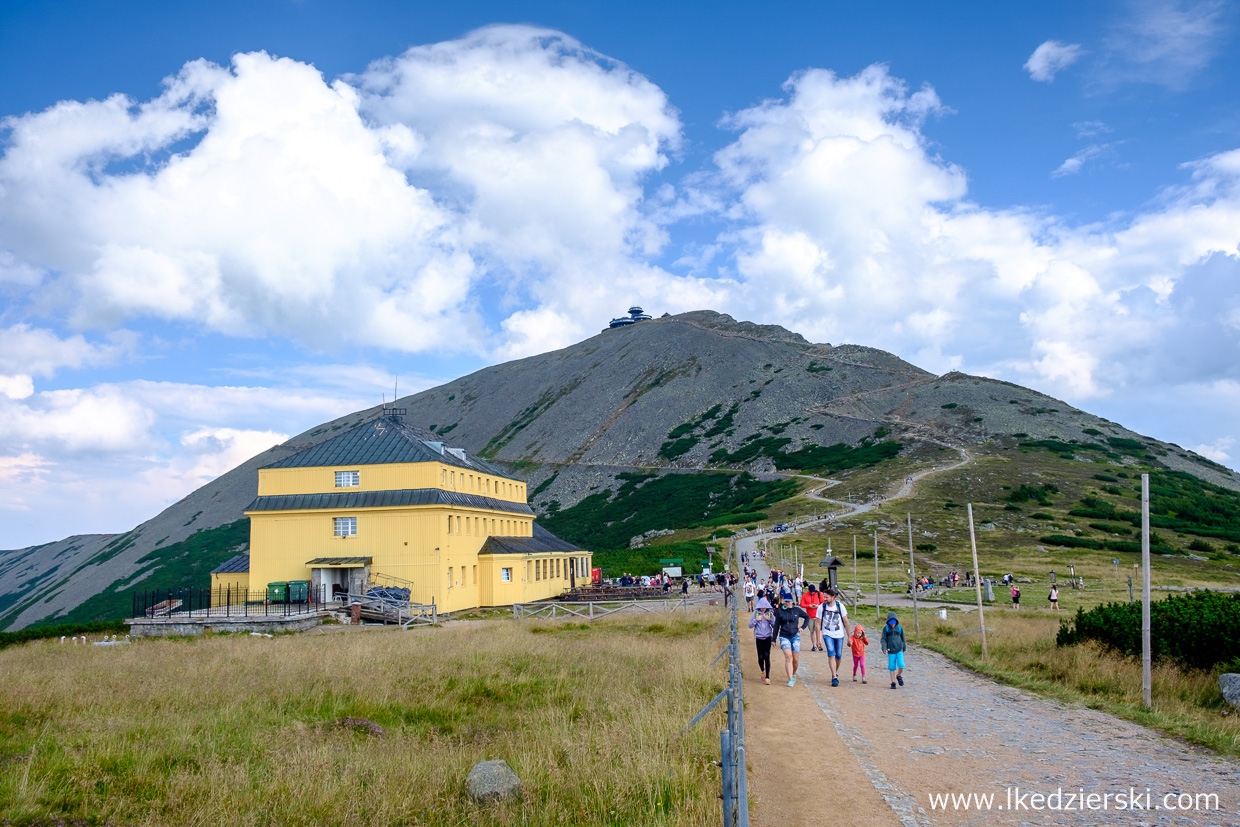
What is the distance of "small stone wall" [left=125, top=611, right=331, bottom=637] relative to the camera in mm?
34156

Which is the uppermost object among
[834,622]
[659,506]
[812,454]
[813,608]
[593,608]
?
[812,454]

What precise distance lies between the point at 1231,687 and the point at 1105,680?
2.41 m

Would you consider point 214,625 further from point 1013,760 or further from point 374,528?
point 1013,760

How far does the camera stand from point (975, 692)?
15.1 meters

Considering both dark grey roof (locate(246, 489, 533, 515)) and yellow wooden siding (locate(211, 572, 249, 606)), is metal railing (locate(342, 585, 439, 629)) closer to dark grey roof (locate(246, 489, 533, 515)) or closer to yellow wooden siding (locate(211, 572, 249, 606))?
dark grey roof (locate(246, 489, 533, 515))

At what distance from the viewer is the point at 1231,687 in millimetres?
12648

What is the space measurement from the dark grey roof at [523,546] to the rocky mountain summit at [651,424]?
55069 mm

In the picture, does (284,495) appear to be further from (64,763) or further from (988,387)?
(988,387)

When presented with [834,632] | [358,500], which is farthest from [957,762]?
[358,500]

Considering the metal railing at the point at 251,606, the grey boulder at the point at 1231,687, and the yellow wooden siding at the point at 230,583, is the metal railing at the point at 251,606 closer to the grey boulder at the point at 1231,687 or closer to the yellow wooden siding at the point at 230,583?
the yellow wooden siding at the point at 230,583

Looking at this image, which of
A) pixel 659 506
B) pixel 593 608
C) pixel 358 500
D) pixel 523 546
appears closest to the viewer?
pixel 593 608

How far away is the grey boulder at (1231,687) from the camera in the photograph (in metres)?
12.4

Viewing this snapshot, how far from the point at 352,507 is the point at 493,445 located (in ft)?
378

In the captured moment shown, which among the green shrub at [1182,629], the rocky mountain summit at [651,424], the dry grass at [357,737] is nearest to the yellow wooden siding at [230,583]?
the dry grass at [357,737]
